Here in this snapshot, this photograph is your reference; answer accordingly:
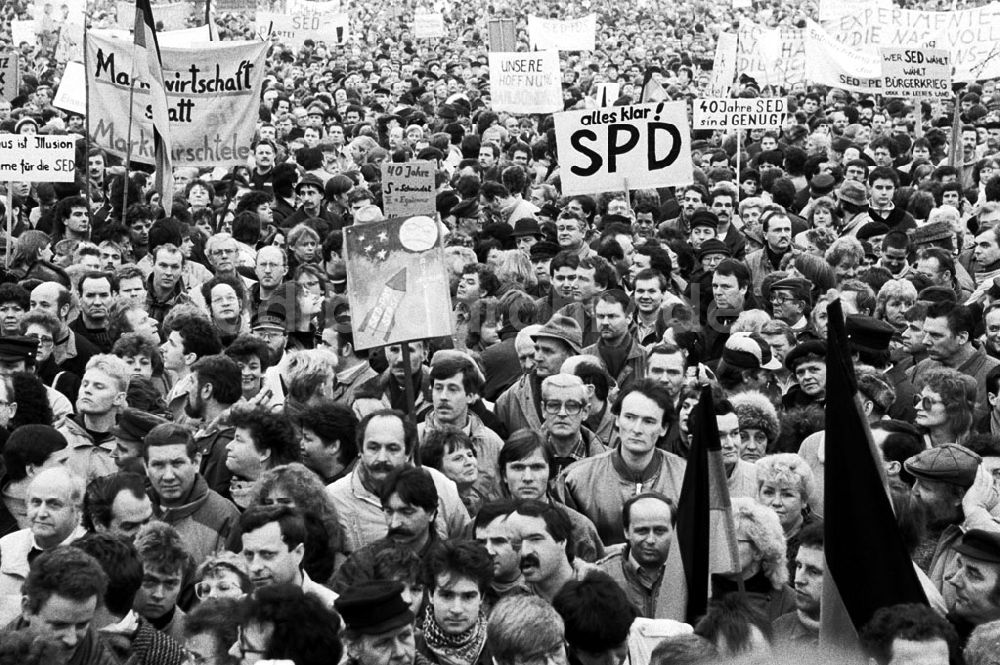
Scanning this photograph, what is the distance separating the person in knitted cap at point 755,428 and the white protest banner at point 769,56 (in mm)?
16912

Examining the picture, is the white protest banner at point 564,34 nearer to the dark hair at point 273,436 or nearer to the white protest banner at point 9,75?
the white protest banner at point 9,75

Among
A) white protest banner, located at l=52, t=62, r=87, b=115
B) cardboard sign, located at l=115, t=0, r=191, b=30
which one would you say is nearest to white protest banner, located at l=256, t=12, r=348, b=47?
cardboard sign, located at l=115, t=0, r=191, b=30

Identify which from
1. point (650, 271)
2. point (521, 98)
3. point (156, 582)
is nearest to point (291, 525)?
point (156, 582)

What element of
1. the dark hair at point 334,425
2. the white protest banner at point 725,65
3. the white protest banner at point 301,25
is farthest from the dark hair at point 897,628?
the white protest banner at point 301,25

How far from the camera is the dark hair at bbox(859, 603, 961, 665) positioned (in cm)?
452

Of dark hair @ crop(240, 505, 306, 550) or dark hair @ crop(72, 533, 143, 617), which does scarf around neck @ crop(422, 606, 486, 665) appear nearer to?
dark hair @ crop(240, 505, 306, 550)

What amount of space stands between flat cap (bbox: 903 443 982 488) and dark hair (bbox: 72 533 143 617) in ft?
9.71

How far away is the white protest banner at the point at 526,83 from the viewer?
21703mm

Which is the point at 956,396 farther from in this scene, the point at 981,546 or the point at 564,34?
the point at 564,34

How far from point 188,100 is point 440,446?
28.4 ft

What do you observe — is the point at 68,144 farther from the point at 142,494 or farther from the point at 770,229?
the point at 142,494

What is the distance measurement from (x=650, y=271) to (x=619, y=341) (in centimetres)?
112

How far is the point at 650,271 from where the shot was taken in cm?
1059

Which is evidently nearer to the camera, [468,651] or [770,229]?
[468,651]
